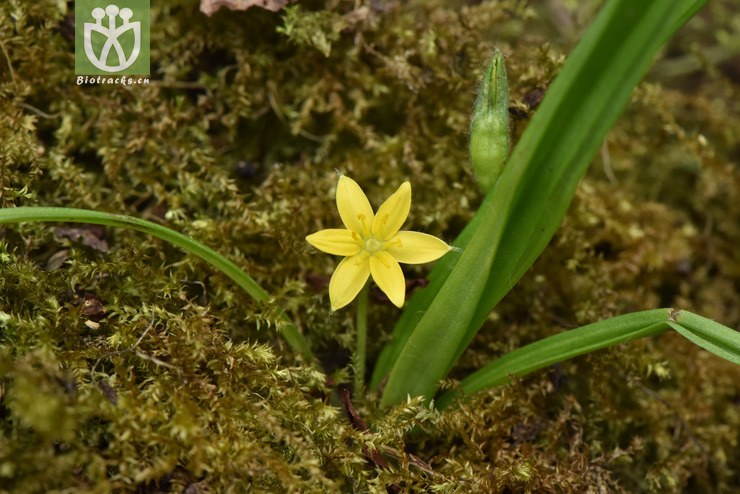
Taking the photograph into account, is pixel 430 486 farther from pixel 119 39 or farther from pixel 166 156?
pixel 119 39

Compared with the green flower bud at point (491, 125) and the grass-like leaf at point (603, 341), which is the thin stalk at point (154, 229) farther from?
the green flower bud at point (491, 125)

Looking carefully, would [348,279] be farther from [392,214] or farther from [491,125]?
[491,125]

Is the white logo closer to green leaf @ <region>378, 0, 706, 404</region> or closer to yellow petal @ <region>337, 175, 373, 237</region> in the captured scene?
yellow petal @ <region>337, 175, 373, 237</region>

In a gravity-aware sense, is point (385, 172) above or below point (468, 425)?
above

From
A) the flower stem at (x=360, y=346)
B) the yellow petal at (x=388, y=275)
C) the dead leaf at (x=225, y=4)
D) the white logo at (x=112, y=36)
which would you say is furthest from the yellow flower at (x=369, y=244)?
the white logo at (x=112, y=36)

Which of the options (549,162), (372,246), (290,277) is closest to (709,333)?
(549,162)

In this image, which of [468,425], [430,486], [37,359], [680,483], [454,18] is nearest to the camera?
[37,359]

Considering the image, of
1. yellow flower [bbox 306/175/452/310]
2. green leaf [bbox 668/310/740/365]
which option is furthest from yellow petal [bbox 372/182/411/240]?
green leaf [bbox 668/310/740/365]

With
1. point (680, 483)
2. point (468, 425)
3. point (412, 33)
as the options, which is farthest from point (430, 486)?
point (412, 33)
